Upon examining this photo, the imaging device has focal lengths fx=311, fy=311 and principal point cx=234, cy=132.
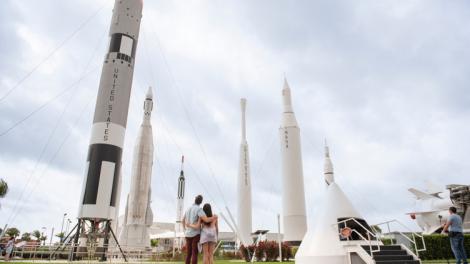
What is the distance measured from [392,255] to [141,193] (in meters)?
18.6

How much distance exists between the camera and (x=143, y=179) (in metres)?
24.1

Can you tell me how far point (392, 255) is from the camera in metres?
9.52

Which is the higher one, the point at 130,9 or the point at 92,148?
the point at 130,9

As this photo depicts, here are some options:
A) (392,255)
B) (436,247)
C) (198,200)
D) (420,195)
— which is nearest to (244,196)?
(436,247)

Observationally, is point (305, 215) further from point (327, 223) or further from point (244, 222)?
point (327, 223)

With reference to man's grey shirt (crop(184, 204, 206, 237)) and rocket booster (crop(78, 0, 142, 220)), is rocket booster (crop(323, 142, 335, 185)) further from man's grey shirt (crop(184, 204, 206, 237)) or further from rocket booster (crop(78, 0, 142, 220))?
man's grey shirt (crop(184, 204, 206, 237))

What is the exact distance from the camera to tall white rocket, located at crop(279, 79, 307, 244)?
24.9m

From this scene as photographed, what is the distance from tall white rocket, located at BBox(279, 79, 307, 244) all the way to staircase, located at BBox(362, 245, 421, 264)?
1495 centimetres

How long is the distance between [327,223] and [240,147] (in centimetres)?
2099

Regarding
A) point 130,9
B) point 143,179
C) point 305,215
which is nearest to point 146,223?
point 143,179

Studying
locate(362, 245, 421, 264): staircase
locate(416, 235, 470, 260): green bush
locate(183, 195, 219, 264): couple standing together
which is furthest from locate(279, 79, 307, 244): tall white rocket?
locate(183, 195, 219, 264): couple standing together

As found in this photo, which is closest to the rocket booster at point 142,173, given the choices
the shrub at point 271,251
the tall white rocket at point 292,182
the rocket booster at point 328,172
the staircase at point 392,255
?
the shrub at point 271,251

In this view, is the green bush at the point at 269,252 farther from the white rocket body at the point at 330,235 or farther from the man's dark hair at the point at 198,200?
the man's dark hair at the point at 198,200

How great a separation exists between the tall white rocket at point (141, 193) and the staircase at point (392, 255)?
1657 cm
